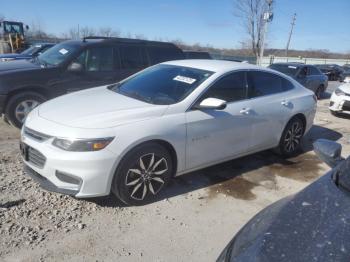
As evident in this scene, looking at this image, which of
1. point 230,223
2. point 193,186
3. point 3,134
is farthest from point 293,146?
point 3,134

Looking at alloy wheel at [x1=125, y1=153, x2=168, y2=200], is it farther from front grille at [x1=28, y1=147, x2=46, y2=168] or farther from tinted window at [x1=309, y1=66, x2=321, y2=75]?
tinted window at [x1=309, y1=66, x2=321, y2=75]

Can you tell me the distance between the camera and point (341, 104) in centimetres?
939

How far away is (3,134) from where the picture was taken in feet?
19.7

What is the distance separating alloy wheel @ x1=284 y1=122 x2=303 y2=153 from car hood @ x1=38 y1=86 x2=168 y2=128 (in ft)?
8.93

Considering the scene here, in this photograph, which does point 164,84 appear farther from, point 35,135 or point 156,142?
point 35,135

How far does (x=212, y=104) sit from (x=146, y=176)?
116 centimetres

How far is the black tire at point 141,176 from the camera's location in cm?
353

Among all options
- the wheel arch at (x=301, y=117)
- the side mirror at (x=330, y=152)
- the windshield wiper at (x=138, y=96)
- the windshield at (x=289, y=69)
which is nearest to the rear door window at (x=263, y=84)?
the wheel arch at (x=301, y=117)

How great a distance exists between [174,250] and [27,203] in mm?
1745

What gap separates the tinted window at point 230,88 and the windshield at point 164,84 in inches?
7.3

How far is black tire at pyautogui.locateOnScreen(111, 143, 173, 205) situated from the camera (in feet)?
11.6

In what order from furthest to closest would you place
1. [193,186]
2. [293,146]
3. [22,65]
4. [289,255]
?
[22,65] → [293,146] → [193,186] → [289,255]

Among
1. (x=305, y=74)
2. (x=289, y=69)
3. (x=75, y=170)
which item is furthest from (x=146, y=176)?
(x=305, y=74)

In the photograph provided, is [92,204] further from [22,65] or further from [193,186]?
[22,65]
